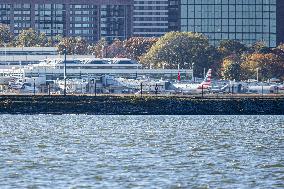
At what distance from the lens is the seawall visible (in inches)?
6255

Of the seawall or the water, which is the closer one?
the water

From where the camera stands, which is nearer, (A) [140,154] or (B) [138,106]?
(A) [140,154]

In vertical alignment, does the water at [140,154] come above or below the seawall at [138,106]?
above

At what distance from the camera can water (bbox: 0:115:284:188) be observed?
69375 millimetres

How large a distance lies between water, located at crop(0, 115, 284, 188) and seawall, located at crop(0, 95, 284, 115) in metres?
25.5

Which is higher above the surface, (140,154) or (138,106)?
(140,154)

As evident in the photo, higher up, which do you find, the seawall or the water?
the water

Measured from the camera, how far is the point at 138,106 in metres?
161

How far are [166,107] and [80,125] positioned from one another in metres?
35.5

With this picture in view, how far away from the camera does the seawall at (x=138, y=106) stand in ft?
521

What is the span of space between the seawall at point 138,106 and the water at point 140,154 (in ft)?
83.5

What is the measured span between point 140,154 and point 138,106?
75.8m

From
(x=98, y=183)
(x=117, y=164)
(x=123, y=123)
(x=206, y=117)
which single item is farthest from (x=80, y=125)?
(x=98, y=183)

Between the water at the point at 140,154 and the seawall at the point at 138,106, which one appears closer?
the water at the point at 140,154
